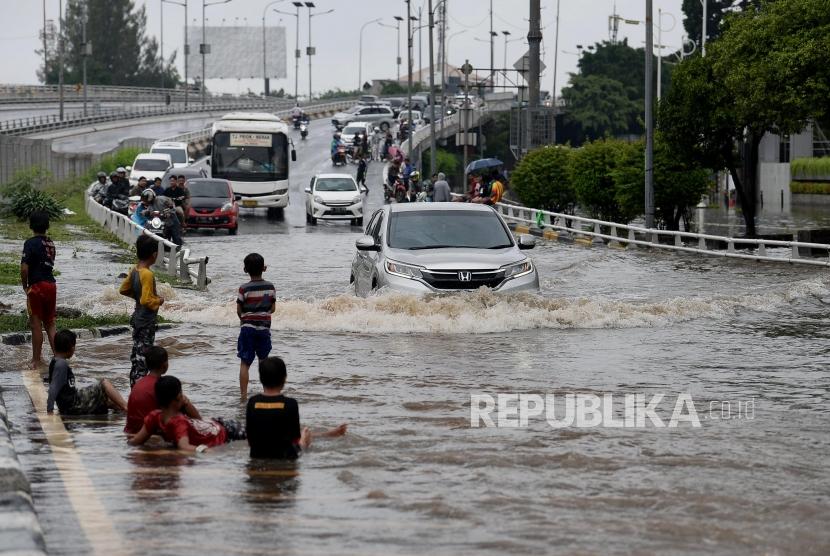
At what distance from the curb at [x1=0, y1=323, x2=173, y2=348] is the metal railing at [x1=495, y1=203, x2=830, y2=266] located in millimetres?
15128

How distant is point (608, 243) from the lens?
3812cm

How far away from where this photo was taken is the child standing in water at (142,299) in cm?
1236

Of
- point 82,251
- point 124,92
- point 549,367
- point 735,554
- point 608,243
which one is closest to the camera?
point 735,554

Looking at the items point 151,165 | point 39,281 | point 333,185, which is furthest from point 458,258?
point 151,165

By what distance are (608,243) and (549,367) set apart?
23456 millimetres

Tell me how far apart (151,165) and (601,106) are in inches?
3066

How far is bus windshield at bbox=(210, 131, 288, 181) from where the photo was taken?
49969mm

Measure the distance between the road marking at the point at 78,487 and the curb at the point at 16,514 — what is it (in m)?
0.27

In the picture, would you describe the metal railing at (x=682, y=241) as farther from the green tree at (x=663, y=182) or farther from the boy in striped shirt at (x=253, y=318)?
the boy in striped shirt at (x=253, y=318)

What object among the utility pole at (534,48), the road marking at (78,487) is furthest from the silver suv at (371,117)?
A: the road marking at (78,487)

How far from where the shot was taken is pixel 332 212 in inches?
1795

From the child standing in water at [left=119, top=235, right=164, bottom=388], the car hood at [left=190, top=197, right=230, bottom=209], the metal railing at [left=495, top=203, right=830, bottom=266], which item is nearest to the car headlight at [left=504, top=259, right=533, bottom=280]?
the child standing in water at [left=119, top=235, right=164, bottom=388]

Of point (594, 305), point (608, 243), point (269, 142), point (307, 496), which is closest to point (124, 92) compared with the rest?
point (269, 142)

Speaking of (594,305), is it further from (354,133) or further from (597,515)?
(354,133)
